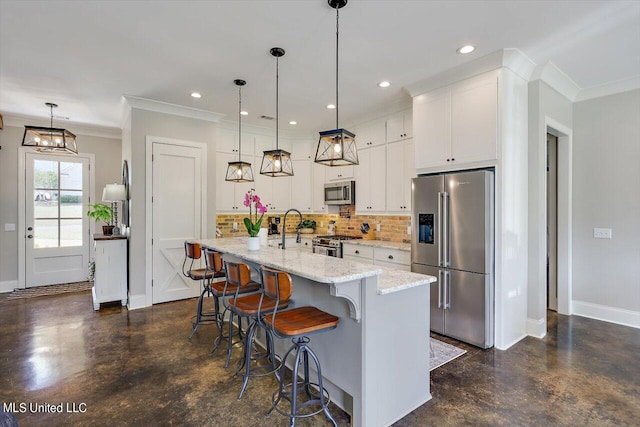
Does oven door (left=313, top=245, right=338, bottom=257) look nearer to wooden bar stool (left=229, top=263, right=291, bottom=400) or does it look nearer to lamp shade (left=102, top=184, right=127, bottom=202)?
wooden bar stool (left=229, top=263, right=291, bottom=400)

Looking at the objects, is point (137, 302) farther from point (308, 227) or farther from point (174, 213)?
point (308, 227)

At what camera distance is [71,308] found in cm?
447

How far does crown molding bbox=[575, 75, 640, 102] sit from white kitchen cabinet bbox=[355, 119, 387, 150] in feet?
8.18

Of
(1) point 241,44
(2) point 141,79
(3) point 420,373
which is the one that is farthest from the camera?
(2) point 141,79

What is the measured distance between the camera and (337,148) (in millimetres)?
2553

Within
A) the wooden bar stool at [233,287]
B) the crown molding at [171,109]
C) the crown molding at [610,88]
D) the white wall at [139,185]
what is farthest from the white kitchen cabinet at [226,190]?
the crown molding at [610,88]

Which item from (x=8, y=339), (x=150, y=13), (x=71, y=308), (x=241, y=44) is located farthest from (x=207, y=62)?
(x=71, y=308)

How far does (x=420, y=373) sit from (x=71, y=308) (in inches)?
188

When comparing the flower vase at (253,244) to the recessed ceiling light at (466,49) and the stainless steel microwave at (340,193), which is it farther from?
the recessed ceiling light at (466,49)

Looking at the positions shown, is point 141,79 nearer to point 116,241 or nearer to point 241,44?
point 241,44

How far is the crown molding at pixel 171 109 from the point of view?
4.36m

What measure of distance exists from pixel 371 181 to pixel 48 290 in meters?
5.73

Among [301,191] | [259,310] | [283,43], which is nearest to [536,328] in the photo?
[259,310]

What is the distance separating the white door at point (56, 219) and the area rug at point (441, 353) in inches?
248
